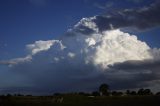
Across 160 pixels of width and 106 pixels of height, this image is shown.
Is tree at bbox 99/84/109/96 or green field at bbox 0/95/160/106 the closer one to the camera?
green field at bbox 0/95/160/106

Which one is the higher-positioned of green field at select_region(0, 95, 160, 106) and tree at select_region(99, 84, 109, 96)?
tree at select_region(99, 84, 109, 96)

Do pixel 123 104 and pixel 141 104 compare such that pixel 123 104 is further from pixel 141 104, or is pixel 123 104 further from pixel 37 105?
pixel 37 105

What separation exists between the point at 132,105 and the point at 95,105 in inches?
417

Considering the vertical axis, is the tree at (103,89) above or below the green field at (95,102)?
above

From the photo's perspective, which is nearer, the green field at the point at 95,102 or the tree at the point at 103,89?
the green field at the point at 95,102

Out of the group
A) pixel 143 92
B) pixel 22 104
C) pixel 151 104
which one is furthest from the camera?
pixel 143 92

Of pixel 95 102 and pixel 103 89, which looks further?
pixel 103 89

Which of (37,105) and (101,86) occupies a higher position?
(101,86)

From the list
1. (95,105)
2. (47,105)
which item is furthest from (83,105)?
(47,105)

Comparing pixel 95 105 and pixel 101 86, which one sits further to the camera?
pixel 101 86

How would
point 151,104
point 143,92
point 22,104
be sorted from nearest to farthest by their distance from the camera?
point 151,104 < point 22,104 < point 143,92

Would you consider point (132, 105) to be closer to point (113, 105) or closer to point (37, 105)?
point (113, 105)

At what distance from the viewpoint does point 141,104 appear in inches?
4190

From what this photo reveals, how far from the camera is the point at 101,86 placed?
598 feet
